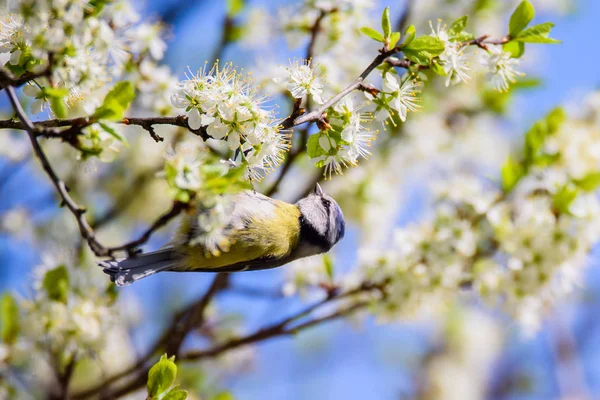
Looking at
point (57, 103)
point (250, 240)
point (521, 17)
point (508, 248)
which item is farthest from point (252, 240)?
point (508, 248)

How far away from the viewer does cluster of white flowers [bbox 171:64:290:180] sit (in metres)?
1.89

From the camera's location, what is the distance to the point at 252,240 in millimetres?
2422

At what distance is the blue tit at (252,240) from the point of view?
2193 millimetres

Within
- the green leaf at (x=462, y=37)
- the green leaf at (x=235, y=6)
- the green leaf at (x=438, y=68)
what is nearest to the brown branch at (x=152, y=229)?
the green leaf at (x=438, y=68)

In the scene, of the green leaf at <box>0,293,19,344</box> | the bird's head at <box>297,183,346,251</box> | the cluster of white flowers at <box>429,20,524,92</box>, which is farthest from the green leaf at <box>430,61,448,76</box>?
the green leaf at <box>0,293,19,344</box>

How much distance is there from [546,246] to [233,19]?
2.09m

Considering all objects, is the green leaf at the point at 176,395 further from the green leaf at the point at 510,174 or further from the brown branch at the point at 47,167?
the green leaf at the point at 510,174

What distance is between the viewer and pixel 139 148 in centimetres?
447

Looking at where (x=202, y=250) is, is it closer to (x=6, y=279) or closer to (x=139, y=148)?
(x=139, y=148)

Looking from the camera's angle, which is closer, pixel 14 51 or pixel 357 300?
pixel 14 51

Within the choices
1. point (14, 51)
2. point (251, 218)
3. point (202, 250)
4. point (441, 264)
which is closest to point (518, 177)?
point (441, 264)

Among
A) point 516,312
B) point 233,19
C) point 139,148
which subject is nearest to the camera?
point 516,312

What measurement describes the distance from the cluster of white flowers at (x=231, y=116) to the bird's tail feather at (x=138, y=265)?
0.54 m

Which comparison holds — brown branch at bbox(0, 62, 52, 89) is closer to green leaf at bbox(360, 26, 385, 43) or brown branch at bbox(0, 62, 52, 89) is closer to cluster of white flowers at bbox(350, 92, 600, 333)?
green leaf at bbox(360, 26, 385, 43)
